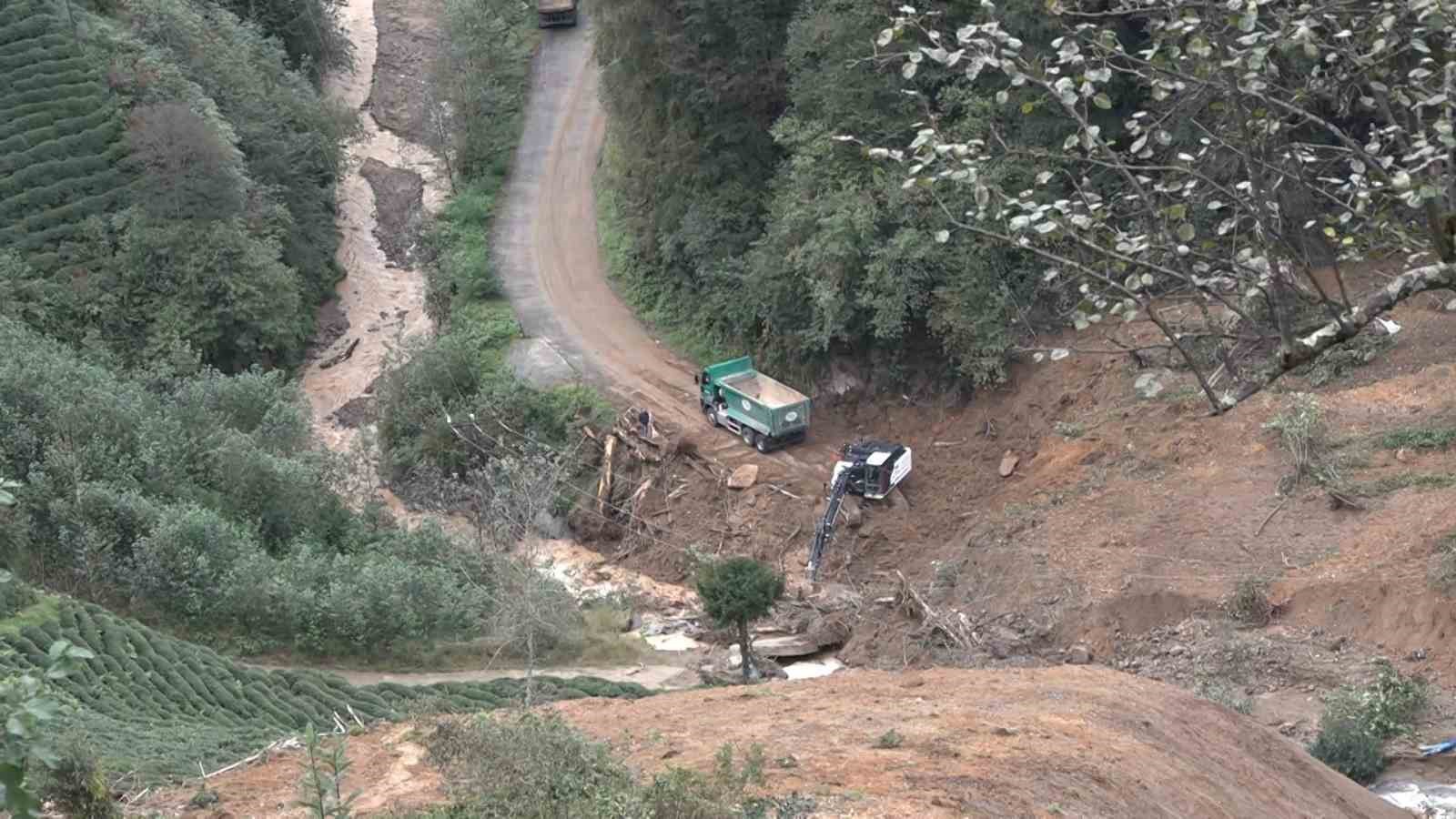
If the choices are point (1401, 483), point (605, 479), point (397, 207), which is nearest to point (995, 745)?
point (1401, 483)

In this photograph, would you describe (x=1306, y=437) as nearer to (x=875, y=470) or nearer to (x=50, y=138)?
(x=875, y=470)

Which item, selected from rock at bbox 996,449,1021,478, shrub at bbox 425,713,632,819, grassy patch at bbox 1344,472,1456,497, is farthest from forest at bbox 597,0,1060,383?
shrub at bbox 425,713,632,819

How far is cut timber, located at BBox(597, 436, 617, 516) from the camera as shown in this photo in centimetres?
3447

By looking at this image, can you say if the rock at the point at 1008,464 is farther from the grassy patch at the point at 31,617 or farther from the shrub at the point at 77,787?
the shrub at the point at 77,787

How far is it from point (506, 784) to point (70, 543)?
15.7m

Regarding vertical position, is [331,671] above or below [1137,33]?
below

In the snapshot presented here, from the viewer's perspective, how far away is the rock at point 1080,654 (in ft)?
77.6

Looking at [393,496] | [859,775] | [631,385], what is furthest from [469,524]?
[859,775]

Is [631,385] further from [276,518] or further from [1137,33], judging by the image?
[1137,33]

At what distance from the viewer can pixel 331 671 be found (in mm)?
23531

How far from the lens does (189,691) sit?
66.6ft

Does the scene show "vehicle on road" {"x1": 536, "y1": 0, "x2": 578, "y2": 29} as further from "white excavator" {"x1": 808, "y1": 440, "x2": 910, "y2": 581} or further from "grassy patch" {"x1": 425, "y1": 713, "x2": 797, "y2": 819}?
"grassy patch" {"x1": 425, "y1": 713, "x2": 797, "y2": 819}

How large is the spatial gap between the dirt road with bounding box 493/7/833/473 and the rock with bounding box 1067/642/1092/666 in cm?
1048

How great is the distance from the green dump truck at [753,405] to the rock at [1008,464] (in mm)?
4959
